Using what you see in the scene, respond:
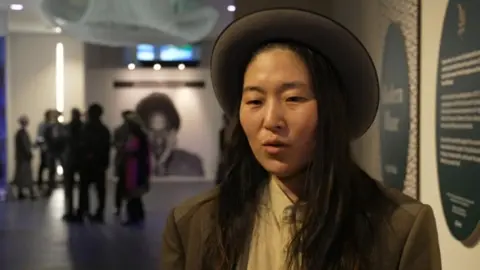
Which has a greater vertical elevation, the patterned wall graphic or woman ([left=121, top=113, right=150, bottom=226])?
the patterned wall graphic

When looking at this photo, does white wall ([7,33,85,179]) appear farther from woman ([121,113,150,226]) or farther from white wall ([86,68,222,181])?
woman ([121,113,150,226])

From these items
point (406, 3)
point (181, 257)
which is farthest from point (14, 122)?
point (181, 257)

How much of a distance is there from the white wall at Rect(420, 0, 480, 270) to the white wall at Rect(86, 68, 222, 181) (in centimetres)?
953

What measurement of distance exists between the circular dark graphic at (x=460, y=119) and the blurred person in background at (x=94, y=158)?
5.14 metres

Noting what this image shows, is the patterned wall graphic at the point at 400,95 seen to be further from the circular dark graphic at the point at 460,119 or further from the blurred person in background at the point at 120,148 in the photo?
the blurred person in background at the point at 120,148

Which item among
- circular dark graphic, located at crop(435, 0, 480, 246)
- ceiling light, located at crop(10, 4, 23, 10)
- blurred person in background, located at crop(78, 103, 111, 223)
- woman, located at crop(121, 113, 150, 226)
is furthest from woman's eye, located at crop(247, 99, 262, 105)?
ceiling light, located at crop(10, 4, 23, 10)

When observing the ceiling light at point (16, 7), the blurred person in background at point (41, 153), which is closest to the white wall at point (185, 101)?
the blurred person in background at point (41, 153)

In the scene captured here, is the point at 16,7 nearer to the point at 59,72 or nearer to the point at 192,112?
the point at 59,72

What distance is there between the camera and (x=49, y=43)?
12.1m

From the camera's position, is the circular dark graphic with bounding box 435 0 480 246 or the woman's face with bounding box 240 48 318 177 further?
the circular dark graphic with bounding box 435 0 480 246

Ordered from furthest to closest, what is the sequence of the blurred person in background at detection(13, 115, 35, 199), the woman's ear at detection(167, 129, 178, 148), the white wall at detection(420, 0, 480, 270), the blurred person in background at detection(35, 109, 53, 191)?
the woman's ear at detection(167, 129, 178, 148), the blurred person in background at detection(35, 109, 53, 191), the blurred person in background at detection(13, 115, 35, 199), the white wall at detection(420, 0, 480, 270)

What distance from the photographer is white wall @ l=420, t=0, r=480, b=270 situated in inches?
97.6

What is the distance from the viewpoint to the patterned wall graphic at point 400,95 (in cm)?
281

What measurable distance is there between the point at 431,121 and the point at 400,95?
14.3 inches
